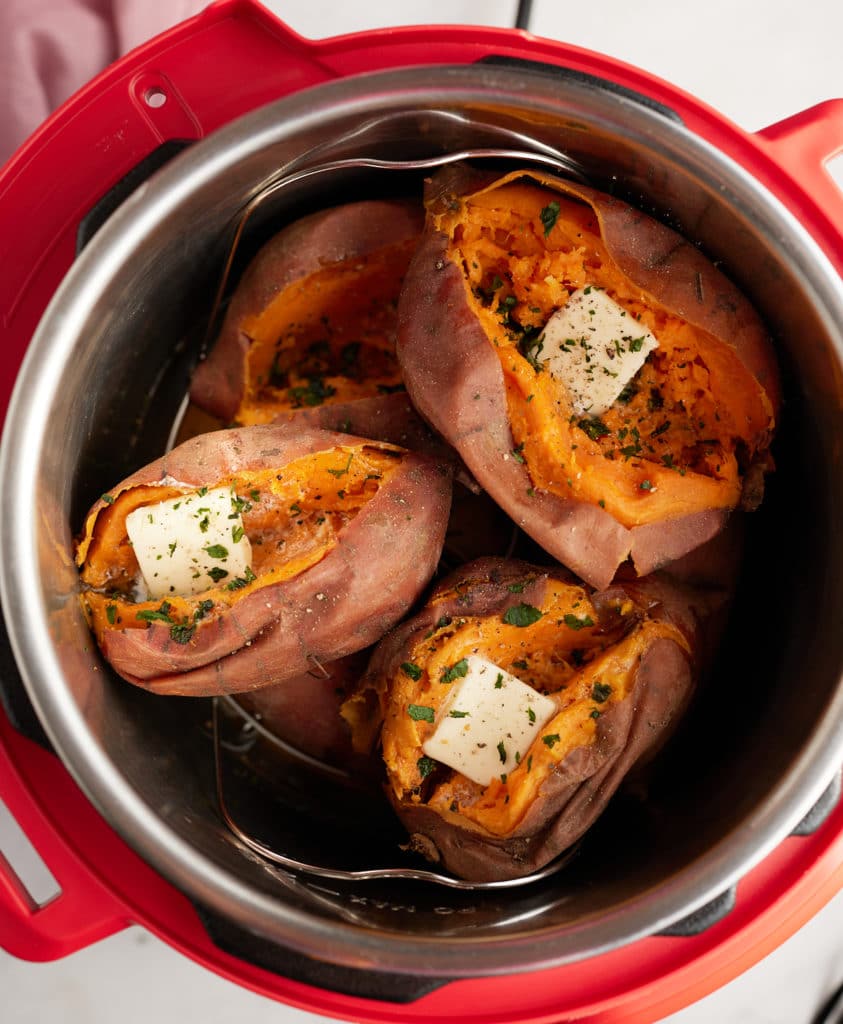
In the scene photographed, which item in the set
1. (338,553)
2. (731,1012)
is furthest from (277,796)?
(731,1012)

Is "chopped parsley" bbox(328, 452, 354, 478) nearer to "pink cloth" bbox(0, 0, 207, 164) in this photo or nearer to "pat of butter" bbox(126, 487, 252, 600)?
"pat of butter" bbox(126, 487, 252, 600)

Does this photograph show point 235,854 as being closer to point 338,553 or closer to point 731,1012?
point 338,553

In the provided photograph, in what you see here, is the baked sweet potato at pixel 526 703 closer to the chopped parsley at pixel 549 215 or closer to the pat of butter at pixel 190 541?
the pat of butter at pixel 190 541

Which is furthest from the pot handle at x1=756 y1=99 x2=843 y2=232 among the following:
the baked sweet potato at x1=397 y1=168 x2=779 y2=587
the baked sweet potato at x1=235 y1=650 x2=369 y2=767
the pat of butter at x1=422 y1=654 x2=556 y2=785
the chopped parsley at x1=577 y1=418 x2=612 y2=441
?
the baked sweet potato at x1=235 y1=650 x2=369 y2=767

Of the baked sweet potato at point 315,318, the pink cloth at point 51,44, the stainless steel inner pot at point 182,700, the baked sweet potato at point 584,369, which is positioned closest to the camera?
the stainless steel inner pot at point 182,700

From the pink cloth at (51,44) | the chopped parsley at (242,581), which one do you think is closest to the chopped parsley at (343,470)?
the chopped parsley at (242,581)

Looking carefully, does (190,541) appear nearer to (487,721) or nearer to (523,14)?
(487,721)

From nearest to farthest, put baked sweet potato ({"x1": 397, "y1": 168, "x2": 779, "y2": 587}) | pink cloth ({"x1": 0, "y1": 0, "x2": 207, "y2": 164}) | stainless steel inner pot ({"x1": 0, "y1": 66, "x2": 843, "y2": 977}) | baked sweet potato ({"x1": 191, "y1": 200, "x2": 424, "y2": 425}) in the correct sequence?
stainless steel inner pot ({"x1": 0, "y1": 66, "x2": 843, "y2": 977}), baked sweet potato ({"x1": 397, "y1": 168, "x2": 779, "y2": 587}), baked sweet potato ({"x1": 191, "y1": 200, "x2": 424, "y2": 425}), pink cloth ({"x1": 0, "y1": 0, "x2": 207, "y2": 164})
